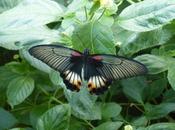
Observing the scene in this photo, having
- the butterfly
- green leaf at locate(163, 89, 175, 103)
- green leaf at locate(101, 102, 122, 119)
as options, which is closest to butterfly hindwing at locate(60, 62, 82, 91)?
the butterfly

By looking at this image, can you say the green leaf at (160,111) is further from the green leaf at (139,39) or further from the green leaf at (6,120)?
the green leaf at (6,120)

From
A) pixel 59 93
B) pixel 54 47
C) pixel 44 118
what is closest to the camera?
pixel 54 47

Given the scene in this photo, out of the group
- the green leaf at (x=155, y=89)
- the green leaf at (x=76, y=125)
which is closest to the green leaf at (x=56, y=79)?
the green leaf at (x=76, y=125)

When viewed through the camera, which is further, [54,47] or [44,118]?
[44,118]

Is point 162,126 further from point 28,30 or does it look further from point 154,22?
point 28,30

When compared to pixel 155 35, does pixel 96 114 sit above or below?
below

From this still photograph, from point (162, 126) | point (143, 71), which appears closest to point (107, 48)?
point (143, 71)

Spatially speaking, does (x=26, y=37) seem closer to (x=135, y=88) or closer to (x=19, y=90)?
(x=19, y=90)
